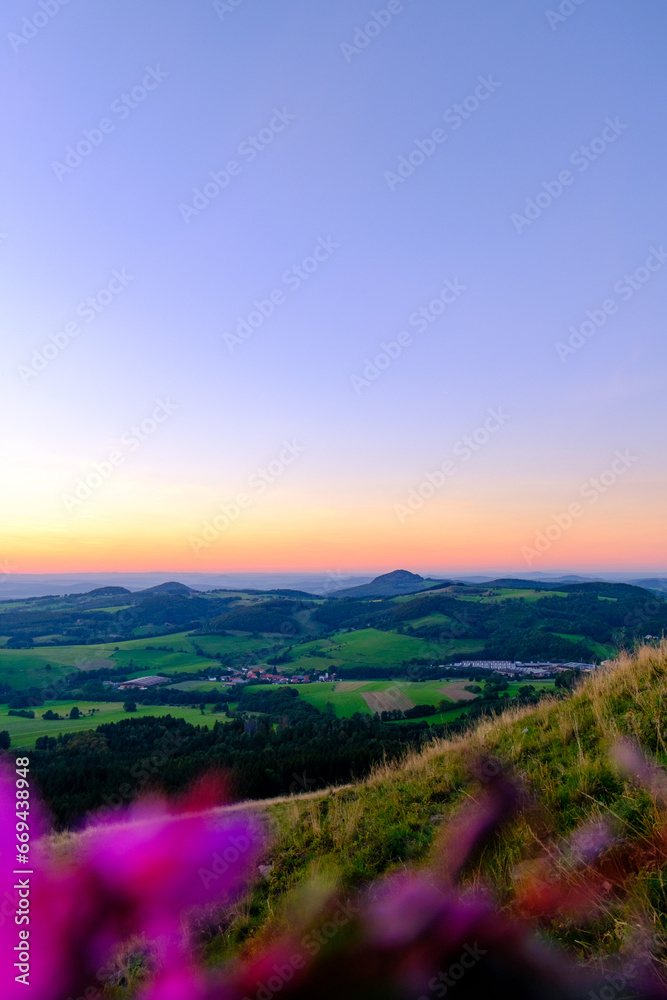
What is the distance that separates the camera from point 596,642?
115m

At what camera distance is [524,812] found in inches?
211

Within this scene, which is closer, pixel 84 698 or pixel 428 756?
pixel 428 756

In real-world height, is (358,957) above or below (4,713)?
above

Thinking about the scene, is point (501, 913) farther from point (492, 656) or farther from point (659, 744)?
point (492, 656)

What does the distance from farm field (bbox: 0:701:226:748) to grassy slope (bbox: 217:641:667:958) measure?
6207 cm

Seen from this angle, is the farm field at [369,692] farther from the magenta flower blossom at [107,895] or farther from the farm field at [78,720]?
the magenta flower blossom at [107,895]

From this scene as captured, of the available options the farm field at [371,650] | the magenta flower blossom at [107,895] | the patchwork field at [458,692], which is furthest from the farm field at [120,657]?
the magenta flower blossom at [107,895]

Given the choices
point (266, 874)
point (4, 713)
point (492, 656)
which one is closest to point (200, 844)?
point (266, 874)

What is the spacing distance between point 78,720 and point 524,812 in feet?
267

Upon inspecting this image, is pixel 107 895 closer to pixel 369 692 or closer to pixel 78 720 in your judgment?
pixel 78 720

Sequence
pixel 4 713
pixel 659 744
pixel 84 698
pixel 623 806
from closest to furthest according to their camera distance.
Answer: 1. pixel 623 806
2. pixel 659 744
3. pixel 4 713
4. pixel 84 698

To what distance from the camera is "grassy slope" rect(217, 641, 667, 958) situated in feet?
13.8

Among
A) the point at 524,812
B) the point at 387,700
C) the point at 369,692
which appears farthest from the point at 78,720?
the point at 524,812

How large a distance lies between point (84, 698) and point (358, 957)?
10459 cm
